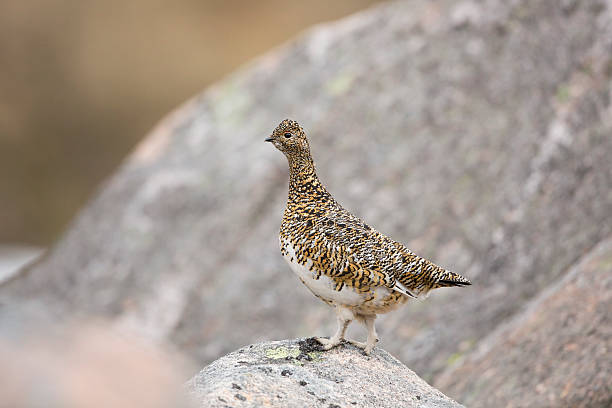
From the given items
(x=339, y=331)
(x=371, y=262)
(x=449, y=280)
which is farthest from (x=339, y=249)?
(x=449, y=280)

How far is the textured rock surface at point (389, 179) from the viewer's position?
35.2 feet

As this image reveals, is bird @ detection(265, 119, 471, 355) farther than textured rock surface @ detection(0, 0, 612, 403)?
No

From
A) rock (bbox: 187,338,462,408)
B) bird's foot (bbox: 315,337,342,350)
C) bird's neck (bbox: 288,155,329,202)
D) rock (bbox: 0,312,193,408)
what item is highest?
bird's neck (bbox: 288,155,329,202)

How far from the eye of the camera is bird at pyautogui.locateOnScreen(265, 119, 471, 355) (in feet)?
20.8

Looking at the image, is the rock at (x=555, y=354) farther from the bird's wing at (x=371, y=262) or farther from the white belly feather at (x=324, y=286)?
the white belly feather at (x=324, y=286)

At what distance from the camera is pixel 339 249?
20.9ft

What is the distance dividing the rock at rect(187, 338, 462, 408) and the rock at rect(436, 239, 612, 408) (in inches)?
87.4

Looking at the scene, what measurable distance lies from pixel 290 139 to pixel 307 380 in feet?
7.20

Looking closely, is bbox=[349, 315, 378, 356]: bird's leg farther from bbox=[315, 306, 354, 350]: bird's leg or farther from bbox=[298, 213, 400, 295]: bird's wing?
bbox=[298, 213, 400, 295]: bird's wing

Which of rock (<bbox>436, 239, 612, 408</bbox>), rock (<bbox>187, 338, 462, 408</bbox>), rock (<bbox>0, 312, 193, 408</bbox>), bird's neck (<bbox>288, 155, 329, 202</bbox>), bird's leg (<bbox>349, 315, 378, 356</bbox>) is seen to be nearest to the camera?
rock (<bbox>0, 312, 193, 408</bbox>)

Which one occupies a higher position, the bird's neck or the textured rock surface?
the textured rock surface

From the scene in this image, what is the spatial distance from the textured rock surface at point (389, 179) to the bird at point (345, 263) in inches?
111

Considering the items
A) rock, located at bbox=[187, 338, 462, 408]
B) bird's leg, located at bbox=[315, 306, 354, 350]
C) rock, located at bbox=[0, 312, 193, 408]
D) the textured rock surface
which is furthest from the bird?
rock, located at bbox=[0, 312, 193, 408]

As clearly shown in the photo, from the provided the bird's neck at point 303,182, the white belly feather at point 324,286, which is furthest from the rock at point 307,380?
the bird's neck at point 303,182
